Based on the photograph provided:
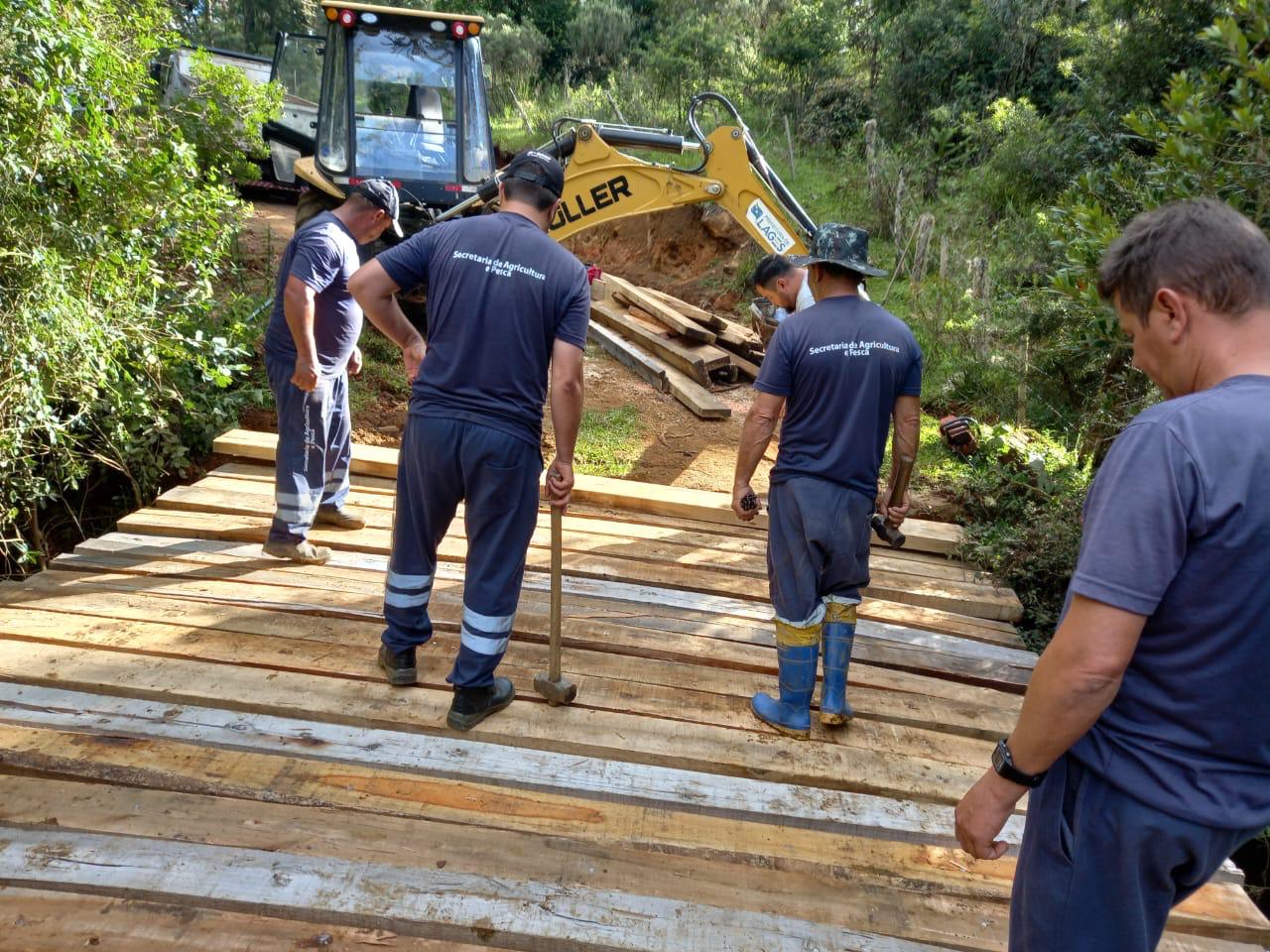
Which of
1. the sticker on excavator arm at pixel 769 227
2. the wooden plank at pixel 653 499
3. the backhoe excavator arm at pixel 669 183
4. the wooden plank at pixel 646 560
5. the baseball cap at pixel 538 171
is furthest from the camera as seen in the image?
the backhoe excavator arm at pixel 669 183

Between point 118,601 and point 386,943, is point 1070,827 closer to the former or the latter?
point 386,943

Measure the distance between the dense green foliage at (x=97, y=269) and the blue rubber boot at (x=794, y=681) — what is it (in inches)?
153

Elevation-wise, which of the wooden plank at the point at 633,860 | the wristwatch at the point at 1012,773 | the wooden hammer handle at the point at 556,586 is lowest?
the wooden plank at the point at 633,860

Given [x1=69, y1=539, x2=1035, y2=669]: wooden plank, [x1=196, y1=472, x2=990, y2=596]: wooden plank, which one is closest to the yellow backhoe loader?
[x1=196, y1=472, x2=990, y2=596]: wooden plank

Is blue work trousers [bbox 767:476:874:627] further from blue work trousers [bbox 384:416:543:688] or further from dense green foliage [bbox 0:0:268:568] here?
dense green foliage [bbox 0:0:268:568]

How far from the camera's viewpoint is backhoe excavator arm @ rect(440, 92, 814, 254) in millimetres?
6184

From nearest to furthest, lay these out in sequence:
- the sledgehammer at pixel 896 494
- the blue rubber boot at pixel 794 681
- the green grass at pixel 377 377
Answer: the blue rubber boot at pixel 794 681 < the sledgehammer at pixel 896 494 < the green grass at pixel 377 377

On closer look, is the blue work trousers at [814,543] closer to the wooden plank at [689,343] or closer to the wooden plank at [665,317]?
the wooden plank at [689,343]

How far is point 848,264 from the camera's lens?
10.8 feet

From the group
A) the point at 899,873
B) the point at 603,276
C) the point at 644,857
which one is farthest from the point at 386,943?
the point at 603,276

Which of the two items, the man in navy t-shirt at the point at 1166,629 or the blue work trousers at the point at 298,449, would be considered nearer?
the man in navy t-shirt at the point at 1166,629

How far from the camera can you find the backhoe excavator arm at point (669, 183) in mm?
6184

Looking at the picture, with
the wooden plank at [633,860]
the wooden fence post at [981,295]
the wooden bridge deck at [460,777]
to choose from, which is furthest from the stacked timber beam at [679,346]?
the wooden plank at [633,860]

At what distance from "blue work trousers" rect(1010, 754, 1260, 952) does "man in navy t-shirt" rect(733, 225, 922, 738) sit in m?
1.67
